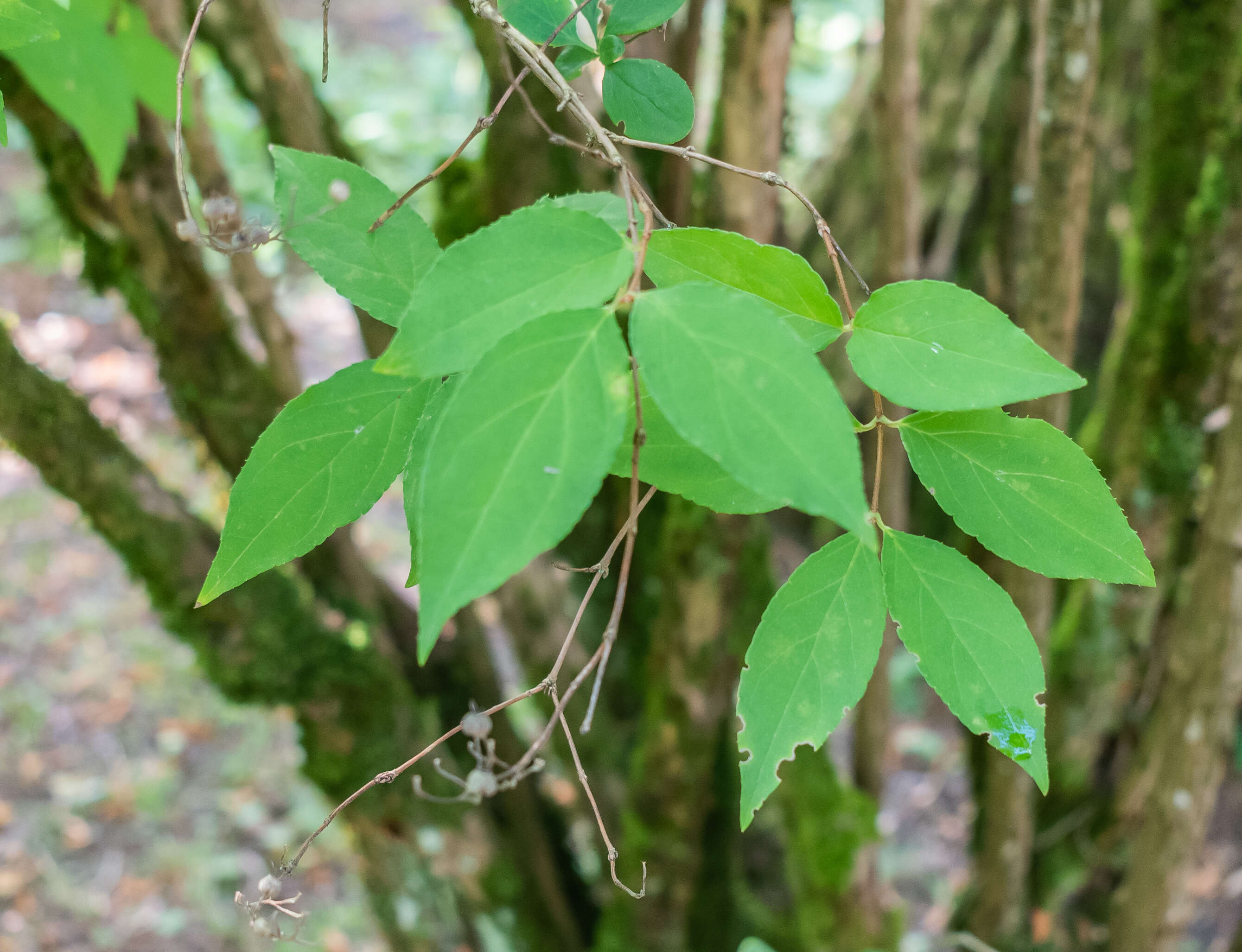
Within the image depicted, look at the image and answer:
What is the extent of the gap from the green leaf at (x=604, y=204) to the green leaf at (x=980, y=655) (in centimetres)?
19

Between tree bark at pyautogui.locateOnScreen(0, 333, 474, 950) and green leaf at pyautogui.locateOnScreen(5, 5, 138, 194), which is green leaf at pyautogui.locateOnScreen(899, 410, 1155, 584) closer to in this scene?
green leaf at pyautogui.locateOnScreen(5, 5, 138, 194)

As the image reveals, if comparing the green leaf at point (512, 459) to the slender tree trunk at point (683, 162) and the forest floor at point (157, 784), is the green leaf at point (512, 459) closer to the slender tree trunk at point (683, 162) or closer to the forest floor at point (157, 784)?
the slender tree trunk at point (683, 162)

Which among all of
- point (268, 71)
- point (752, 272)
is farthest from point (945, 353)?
point (268, 71)

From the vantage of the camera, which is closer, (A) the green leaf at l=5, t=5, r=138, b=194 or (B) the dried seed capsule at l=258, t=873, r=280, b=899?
(B) the dried seed capsule at l=258, t=873, r=280, b=899

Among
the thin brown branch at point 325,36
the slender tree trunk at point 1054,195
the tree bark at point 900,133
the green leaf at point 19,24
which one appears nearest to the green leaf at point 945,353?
the thin brown branch at point 325,36

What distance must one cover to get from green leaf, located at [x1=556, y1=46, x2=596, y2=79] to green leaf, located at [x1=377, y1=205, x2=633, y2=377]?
15cm

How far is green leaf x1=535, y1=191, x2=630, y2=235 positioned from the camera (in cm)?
38

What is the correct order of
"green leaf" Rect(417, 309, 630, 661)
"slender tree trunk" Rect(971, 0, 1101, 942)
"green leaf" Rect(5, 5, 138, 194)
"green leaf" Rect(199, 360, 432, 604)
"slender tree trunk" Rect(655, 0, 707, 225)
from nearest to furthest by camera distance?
"green leaf" Rect(417, 309, 630, 661) → "green leaf" Rect(199, 360, 432, 604) → "green leaf" Rect(5, 5, 138, 194) → "slender tree trunk" Rect(971, 0, 1101, 942) → "slender tree trunk" Rect(655, 0, 707, 225)

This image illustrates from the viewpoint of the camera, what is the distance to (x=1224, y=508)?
90cm

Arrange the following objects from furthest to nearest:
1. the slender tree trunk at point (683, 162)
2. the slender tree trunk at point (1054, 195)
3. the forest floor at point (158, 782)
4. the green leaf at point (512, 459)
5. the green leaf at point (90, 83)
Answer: the forest floor at point (158, 782)
the slender tree trunk at point (683, 162)
the slender tree trunk at point (1054, 195)
the green leaf at point (90, 83)
the green leaf at point (512, 459)

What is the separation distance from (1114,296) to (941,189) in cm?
52

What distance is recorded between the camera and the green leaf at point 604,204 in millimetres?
381

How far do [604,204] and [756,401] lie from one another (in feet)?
0.56

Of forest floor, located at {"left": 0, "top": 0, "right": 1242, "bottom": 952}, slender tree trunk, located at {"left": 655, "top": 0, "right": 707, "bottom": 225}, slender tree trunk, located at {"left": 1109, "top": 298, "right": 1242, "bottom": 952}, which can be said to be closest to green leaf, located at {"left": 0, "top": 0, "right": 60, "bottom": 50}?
slender tree trunk, located at {"left": 655, "top": 0, "right": 707, "bottom": 225}
